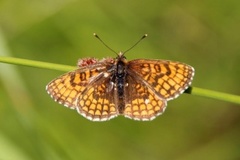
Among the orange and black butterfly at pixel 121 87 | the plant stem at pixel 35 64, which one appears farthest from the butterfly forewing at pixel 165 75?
the plant stem at pixel 35 64

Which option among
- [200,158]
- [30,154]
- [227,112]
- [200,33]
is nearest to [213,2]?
[200,33]

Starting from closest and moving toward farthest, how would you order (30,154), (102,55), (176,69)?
1. (176,69)
2. (30,154)
3. (102,55)

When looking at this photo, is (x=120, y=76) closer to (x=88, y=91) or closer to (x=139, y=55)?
(x=88, y=91)

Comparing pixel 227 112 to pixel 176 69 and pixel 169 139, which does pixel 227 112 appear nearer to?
pixel 169 139

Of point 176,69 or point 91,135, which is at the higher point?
point 176,69

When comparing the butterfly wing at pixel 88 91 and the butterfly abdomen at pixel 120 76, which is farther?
the butterfly abdomen at pixel 120 76

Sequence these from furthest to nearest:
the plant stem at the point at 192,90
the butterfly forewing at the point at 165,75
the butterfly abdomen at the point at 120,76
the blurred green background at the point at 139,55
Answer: the blurred green background at the point at 139,55 < the butterfly abdomen at the point at 120,76 < the butterfly forewing at the point at 165,75 < the plant stem at the point at 192,90

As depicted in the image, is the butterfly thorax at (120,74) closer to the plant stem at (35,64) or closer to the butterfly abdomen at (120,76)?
the butterfly abdomen at (120,76)

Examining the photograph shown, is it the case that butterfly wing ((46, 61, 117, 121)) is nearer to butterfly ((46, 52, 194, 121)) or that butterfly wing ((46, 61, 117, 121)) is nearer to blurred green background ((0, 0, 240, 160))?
butterfly ((46, 52, 194, 121))
